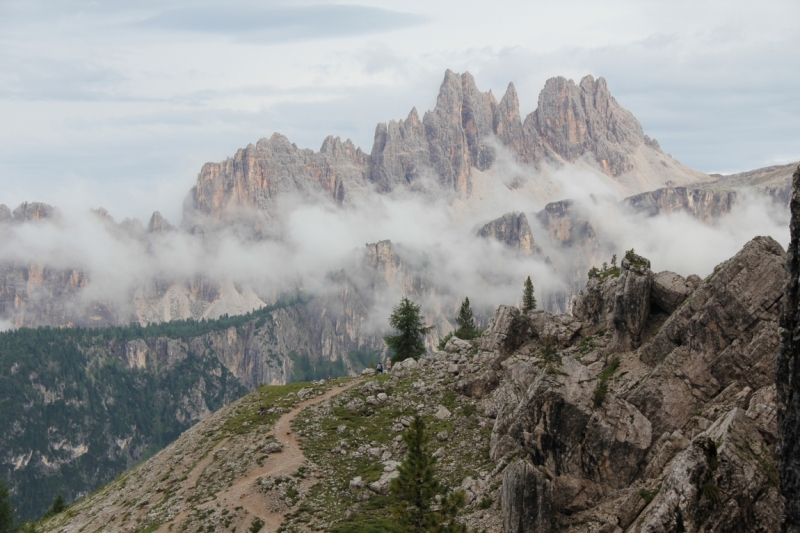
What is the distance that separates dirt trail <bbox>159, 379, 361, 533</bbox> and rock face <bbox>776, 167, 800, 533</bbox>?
4540 centimetres

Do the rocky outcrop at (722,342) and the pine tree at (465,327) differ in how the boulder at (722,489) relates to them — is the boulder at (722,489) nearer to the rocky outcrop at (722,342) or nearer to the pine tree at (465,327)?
the rocky outcrop at (722,342)

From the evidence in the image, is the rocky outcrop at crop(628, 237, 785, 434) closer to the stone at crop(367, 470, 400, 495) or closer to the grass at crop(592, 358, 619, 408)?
the grass at crop(592, 358, 619, 408)

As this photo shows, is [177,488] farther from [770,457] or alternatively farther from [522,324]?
[770,457]

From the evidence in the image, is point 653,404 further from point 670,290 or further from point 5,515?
point 5,515

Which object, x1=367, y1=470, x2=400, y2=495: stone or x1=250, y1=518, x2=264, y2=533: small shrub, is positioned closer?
x1=250, y1=518, x2=264, y2=533: small shrub

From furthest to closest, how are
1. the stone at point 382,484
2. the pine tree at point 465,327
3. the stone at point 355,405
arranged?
the pine tree at point 465,327, the stone at point 355,405, the stone at point 382,484

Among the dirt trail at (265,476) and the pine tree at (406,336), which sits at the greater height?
the pine tree at (406,336)

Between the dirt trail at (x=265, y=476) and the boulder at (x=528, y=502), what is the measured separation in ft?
73.8

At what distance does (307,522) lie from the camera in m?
58.7

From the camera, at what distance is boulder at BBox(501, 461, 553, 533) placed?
46.1 meters

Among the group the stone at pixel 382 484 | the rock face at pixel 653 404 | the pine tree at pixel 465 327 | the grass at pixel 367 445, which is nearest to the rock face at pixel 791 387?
the rock face at pixel 653 404

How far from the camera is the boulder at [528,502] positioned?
46.1 m

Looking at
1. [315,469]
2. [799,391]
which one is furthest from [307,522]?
[799,391]

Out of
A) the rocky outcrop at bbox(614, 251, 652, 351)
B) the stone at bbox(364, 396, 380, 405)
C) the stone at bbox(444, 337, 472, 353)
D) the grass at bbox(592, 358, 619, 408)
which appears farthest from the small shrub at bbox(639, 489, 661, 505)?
the stone at bbox(444, 337, 472, 353)
